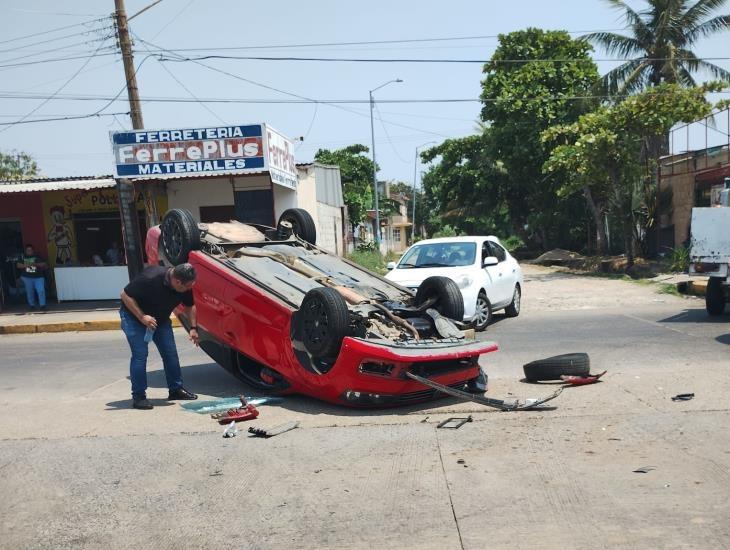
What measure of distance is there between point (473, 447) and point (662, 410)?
1.93m

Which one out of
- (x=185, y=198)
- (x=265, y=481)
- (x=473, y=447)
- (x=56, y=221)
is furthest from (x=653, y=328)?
(x=56, y=221)

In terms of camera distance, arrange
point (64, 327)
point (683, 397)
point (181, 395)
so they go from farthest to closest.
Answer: point (64, 327) < point (181, 395) < point (683, 397)

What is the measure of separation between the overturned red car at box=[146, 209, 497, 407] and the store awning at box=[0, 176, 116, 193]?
10.2 meters

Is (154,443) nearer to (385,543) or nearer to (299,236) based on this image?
(385,543)

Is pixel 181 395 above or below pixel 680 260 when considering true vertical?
above

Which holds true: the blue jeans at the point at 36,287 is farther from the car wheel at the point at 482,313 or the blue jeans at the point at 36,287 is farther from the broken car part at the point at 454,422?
the broken car part at the point at 454,422

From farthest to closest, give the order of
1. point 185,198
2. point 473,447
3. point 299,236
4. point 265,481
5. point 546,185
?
point 546,185 → point 185,198 → point 299,236 → point 473,447 → point 265,481

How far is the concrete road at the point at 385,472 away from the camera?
12.4 feet

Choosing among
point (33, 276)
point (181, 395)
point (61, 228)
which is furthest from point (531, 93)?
point (181, 395)

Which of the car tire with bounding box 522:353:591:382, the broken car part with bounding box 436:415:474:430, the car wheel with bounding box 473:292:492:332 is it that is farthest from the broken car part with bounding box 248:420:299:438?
the car wheel with bounding box 473:292:492:332

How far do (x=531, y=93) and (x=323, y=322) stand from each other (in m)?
27.1

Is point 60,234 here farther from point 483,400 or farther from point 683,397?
point 683,397

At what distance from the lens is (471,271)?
11609 millimetres

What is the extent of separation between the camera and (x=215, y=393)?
24.8 feet
